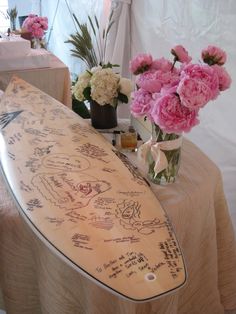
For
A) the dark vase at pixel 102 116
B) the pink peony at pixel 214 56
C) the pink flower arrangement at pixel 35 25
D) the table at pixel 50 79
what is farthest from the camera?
the pink flower arrangement at pixel 35 25

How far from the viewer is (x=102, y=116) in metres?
1.28

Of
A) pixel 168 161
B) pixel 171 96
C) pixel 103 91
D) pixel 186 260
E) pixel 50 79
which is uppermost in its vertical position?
pixel 171 96

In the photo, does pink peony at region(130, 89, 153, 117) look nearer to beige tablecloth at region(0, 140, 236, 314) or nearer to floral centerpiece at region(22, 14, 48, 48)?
beige tablecloth at region(0, 140, 236, 314)

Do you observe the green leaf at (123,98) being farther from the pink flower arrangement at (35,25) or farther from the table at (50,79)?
the pink flower arrangement at (35,25)

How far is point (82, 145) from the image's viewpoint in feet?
3.56

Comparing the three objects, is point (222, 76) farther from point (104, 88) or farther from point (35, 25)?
point (35, 25)

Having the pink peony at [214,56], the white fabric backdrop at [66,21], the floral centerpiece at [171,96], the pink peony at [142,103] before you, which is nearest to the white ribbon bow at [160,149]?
the floral centerpiece at [171,96]

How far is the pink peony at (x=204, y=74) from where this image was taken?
74 cm

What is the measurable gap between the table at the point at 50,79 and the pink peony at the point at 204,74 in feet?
4.80

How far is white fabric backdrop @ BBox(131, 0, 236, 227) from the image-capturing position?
1.55 meters

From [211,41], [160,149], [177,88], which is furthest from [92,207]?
[211,41]

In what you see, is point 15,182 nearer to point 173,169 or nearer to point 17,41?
point 173,169

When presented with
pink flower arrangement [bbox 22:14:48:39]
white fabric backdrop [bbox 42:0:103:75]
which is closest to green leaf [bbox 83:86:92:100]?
pink flower arrangement [bbox 22:14:48:39]

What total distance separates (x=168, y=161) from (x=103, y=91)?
1.26 ft
